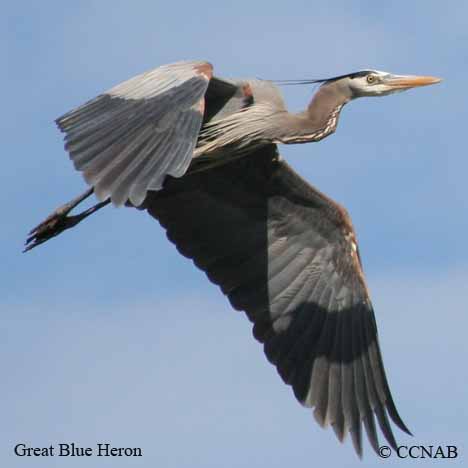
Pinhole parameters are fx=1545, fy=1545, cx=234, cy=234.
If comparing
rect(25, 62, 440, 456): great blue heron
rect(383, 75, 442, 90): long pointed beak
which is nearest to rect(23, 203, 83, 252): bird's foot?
rect(25, 62, 440, 456): great blue heron

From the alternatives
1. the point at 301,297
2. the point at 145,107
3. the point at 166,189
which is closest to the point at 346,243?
the point at 301,297

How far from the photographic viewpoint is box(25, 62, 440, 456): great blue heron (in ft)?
33.9

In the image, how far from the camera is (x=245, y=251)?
1099cm

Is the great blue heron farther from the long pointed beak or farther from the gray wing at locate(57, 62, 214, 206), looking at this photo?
the gray wing at locate(57, 62, 214, 206)

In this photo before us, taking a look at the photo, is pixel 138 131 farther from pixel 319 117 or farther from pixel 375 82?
pixel 375 82

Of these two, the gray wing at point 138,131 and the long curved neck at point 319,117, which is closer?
the gray wing at point 138,131

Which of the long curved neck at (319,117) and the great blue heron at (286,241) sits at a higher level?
the long curved neck at (319,117)

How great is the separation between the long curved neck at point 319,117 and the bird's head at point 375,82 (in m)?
0.04

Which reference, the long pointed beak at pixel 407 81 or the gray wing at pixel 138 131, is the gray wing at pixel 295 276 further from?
the gray wing at pixel 138 131

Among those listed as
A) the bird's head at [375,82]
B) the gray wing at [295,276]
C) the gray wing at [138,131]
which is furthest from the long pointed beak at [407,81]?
the gray wing at [138,131]

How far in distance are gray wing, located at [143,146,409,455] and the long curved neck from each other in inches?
20.3

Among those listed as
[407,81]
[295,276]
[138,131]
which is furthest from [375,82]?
[138,131]

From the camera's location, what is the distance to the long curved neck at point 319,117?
10180mm

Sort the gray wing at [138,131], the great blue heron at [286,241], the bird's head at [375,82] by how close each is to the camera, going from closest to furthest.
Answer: the gray wing at [138,131], the great blue heron at [286,241], the bird's head at [375,82]
